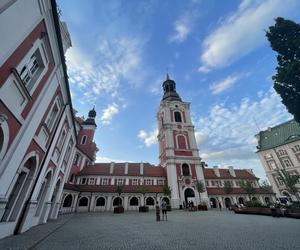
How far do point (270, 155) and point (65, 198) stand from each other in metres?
51.1

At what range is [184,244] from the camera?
6.28 metres

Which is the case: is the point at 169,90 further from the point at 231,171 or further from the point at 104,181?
the point at 104,181

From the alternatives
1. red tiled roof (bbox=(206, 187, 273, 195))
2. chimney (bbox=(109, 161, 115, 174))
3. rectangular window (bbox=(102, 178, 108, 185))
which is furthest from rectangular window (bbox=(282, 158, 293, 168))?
rectangular window (bbox=(102, 178, 108, 185))

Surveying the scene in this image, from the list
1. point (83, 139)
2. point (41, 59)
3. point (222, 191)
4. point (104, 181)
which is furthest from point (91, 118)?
point (222, 191)

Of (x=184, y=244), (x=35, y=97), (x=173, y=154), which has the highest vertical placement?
(x=173, y=154)

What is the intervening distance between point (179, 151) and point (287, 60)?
27299mm

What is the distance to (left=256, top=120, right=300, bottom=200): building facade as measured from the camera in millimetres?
38906

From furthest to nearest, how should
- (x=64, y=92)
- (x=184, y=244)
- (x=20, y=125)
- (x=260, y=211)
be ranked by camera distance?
1. (x=260, y=211)
2. (x=64, y=92)
3. (x=20, y=125)
4. (x=184, y=244)

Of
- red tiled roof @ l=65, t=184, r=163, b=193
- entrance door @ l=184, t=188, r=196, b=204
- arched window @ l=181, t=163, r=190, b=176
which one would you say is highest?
arched window @ l=181, t=163, r=190, b=176

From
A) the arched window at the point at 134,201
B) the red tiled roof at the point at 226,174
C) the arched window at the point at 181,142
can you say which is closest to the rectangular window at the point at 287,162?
the red tiled roof at the point at 226,174

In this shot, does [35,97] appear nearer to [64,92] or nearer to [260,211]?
[64,92]

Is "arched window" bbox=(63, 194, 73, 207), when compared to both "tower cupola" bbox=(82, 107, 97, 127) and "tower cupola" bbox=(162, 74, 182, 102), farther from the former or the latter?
"tower cupola" bbox=(162, 74, 182, 102)

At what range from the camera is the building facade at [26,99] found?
5.86 metres

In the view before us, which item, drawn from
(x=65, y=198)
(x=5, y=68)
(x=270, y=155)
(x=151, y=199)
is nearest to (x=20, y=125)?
(x=5, y=68)
